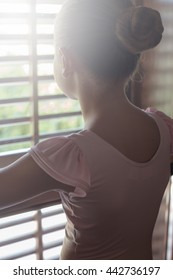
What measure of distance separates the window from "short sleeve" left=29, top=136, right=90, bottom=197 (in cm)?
29

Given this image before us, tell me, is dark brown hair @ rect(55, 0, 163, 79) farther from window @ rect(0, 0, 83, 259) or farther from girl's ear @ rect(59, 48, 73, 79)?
window @ rect(0, 0, 83, 259)

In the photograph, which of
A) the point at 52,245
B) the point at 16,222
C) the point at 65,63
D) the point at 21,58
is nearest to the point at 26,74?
the point at 21,58

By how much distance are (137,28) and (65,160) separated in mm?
252

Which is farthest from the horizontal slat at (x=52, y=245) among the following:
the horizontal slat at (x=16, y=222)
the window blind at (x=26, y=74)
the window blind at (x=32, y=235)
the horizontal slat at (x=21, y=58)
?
the horizontal slat at (x=21, y=58)

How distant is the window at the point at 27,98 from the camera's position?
87 cm

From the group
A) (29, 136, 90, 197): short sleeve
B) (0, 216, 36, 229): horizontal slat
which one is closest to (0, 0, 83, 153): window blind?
(0, 216, 36, 229): horizontal slat

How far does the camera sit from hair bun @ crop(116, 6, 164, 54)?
1.94 feet

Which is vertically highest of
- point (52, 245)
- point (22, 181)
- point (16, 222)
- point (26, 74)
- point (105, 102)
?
point (26, 74)

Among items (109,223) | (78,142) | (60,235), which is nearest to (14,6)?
(78,142)

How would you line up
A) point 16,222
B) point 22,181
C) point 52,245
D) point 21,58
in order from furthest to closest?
point 52,245
point 16,222
point 21,58
point 22,181

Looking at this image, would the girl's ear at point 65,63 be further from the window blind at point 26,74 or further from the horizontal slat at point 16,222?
the horizontal slat at point 16,222

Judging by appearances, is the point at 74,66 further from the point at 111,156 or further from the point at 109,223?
the point at 109,223

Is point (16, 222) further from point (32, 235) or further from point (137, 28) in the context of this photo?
point (137, 28)

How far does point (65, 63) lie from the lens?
0.63 meters
